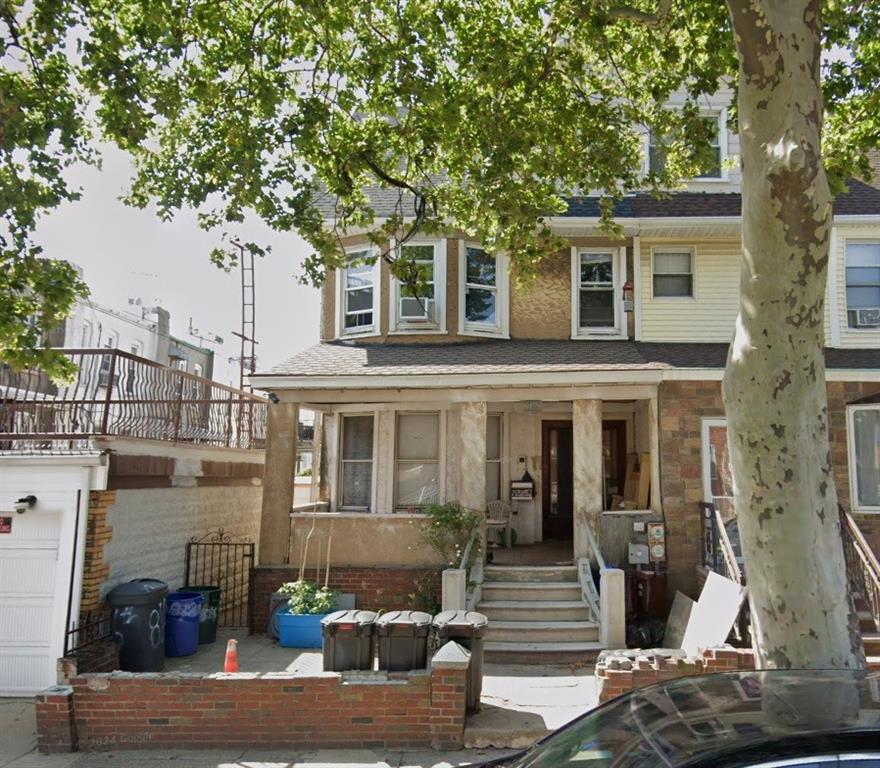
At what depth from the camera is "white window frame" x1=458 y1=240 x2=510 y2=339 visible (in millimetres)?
13531

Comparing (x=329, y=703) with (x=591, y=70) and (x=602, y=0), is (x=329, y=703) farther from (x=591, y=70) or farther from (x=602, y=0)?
(x=591, y=70)

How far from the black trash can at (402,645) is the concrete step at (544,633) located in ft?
9.32

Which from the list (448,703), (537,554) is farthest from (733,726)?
(537,554)

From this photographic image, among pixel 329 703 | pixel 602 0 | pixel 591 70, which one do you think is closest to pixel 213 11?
pixel 602 0

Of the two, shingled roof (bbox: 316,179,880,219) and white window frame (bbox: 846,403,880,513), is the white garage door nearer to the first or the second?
shingled roof (bbox: 316,179,880,219)

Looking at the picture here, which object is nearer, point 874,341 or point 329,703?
point 329,703

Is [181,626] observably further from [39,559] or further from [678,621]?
[678,621]

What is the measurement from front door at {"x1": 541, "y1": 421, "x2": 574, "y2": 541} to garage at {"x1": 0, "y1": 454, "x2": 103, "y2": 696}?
8.19 metres

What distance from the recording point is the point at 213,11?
29.2ft

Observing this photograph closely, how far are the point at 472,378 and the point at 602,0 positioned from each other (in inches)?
213

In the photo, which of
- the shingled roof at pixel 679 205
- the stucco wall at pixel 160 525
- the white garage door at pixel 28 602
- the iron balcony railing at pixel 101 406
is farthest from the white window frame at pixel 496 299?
the white garage door at pixel 28 602

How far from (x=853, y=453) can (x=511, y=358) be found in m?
5.57

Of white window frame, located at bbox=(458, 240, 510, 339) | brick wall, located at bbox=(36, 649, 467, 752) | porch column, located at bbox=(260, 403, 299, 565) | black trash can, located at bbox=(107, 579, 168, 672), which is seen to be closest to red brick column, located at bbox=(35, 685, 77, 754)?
brick wall, located at bbox=(36, 649, 467, 752)

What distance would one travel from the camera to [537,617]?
1025 centimetres
